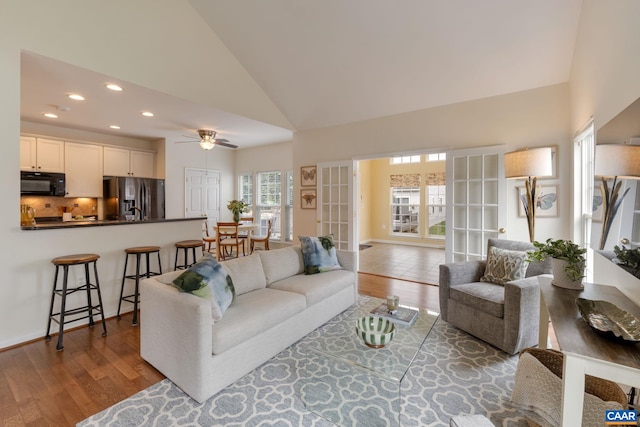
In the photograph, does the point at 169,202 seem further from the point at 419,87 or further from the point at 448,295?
the point at 448,295

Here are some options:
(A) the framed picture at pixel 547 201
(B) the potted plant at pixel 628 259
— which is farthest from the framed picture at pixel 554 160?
(B) the potted plant at pixel 628 259

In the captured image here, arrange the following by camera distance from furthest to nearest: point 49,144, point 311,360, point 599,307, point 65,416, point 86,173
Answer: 1. point 86,173
2. point 49,144
3. point 311,360
4. point 65,416
5. point 599,307

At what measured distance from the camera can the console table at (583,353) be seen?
3.08 ft

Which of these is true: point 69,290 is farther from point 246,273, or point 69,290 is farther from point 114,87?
point 114,87

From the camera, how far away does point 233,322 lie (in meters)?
2.11

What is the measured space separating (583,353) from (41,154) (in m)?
7.18

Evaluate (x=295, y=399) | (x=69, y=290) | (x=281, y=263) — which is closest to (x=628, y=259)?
(x=295, y=399)

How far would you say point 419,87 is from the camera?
13.4ft

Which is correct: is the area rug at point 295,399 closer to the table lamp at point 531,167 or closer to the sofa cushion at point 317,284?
the sofa cushion at point 317,284

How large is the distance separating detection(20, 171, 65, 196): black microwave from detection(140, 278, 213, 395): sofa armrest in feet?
14.1

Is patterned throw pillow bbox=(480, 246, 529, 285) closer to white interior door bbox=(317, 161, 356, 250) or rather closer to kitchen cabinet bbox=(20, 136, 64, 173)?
white interior door bbox=(317, 161, 356, 250)

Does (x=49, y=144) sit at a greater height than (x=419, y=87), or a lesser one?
lesser

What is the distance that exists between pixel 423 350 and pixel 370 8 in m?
3.60

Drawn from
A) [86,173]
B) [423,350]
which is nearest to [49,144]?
[86,173]
